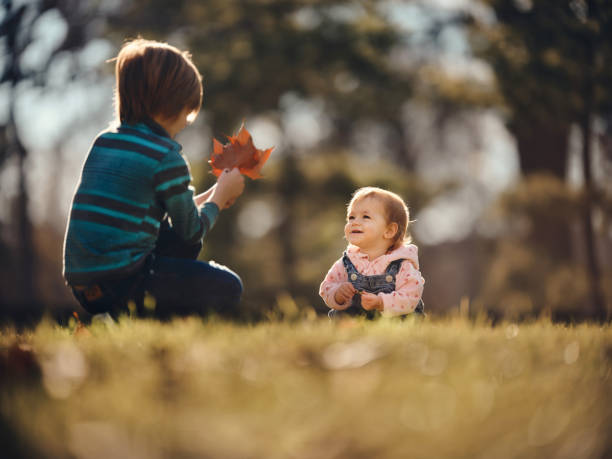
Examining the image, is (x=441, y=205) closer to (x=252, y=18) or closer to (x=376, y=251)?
(x=252, y=18)

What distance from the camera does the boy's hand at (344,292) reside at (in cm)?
328

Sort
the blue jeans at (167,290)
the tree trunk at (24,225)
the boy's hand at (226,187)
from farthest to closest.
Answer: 1. the tree trunk at (24,225)
2. the boy's hand at (226,187)
3. the blue jeans at (167,290)

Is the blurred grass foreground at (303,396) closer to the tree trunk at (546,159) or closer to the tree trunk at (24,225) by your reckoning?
the tree trunk at (546,159)

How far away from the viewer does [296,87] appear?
1237cm

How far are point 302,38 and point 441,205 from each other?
6.23m

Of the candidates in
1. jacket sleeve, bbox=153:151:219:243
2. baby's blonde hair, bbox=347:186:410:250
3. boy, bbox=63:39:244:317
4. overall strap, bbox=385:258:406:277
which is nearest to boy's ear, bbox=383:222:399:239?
baby's blonde hair, bbox=347:186:410:250

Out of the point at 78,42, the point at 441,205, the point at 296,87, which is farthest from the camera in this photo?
the point at 441,205

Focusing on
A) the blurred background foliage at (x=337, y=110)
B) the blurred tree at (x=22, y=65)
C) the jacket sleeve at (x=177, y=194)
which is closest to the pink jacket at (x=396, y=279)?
the jacket sleeve at (x=177, y=194)

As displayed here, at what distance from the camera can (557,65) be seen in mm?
8273

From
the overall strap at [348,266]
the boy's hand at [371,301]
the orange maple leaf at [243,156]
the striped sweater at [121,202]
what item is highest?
the orange maple leaf at [243,156]

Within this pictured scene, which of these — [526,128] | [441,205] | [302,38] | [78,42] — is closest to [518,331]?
[526,128]

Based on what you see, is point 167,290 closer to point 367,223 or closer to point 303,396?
point 367,223

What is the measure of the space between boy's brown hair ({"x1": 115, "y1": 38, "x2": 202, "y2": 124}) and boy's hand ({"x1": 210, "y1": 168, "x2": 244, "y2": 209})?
43 cm

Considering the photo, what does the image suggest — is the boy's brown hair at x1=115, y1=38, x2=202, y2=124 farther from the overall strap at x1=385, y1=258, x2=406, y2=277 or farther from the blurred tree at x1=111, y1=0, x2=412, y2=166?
the blurred tree at x1=111, y1=0, x2=412, y2=166
